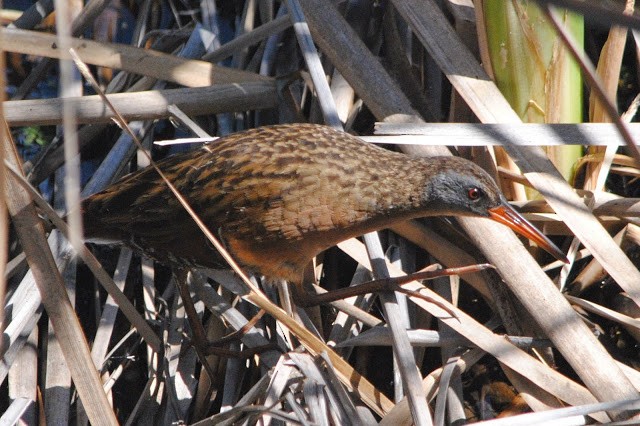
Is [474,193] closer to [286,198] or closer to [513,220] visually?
[513,220]

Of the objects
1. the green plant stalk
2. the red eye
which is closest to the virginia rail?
the red eye

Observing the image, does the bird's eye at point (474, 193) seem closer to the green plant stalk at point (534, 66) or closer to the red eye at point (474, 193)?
the red eye at point (474, 193)

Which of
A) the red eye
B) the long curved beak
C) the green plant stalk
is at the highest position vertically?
the green plant stalk

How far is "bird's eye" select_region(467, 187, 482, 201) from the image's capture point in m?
2.28

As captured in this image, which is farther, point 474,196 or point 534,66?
point 534,66

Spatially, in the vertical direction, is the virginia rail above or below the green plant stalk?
below

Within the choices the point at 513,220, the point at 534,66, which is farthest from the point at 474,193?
the point at 534,66

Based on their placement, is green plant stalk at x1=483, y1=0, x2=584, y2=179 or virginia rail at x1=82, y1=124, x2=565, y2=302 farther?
green plant stalk at x1=483, y1=0, x2=584, y2=179

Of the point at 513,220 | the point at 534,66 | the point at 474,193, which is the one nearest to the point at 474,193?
the point at 474,193

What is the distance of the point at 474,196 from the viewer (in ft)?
7.52

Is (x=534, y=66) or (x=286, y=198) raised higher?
(x=534, y=66)

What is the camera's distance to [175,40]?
11.0 ft

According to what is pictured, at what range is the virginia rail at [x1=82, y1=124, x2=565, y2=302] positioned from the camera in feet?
7.63

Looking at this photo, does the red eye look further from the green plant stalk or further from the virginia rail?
the green plant stalk
